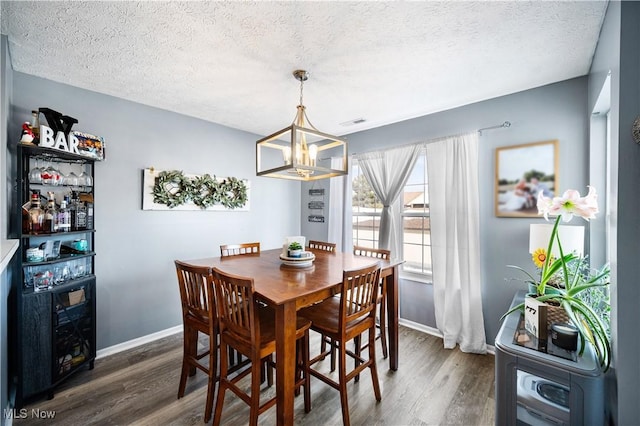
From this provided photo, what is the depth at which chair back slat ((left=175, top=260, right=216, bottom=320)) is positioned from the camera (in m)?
1.70

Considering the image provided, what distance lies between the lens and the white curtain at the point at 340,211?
3826 mm

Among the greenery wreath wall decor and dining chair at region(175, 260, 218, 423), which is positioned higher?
the greenery wreath wall decor

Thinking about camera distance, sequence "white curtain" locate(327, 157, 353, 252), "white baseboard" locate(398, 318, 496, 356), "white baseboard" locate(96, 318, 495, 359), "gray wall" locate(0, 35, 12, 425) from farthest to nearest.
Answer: "white curtain" locate(327, 157, 353, 252), "white baseboard" locate(398, 318, 496, 356), "white baseboard" locate(96, 318, 495, 359), "gray wall" locate(0, 35, 12, 425)

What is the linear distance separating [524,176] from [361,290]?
1.87 m

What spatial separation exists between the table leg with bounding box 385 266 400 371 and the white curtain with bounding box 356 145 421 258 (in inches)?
38.6

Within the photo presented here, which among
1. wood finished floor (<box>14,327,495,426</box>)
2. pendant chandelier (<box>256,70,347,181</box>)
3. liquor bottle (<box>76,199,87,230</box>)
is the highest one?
pendant chandelier (<box>256,70,347,181</box>)

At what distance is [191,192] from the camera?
315cm

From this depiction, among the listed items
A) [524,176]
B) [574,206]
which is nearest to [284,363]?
[574,206]

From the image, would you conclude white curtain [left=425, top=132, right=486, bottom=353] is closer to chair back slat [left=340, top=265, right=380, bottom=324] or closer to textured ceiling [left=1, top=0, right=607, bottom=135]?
textured ceiling [left=1, top=0, right=607, bottom=135]

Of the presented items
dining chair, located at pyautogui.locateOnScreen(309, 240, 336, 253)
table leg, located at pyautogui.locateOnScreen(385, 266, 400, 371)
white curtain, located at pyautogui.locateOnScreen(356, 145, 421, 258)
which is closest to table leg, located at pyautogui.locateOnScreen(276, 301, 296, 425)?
table leg, located at pyautogui.locateOnScreen(385, 266, 400, 371)

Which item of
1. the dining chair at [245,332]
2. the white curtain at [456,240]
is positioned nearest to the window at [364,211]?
the white curtain at [456,240]

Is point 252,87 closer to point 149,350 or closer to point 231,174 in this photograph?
point 231,174

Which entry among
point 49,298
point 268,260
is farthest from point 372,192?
point 49,298

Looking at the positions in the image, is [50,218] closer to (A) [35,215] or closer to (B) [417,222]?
(A) [35,215]
